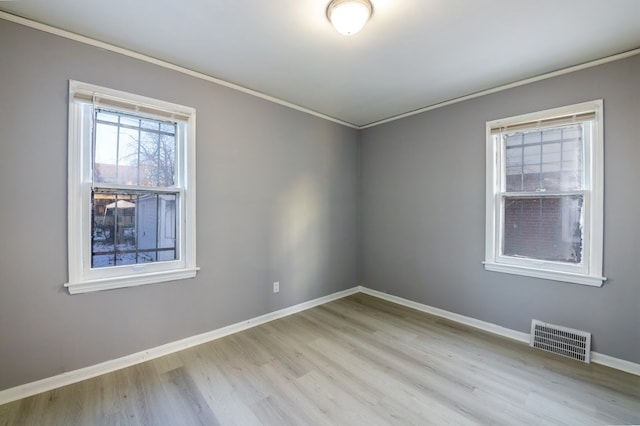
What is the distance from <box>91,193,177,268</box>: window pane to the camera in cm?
219

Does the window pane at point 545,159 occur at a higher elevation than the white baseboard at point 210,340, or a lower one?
higher

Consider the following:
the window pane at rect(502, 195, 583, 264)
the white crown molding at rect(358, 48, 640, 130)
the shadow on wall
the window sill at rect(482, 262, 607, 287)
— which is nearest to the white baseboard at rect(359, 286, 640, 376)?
the window sill at rect(482, 262, 607, 287)

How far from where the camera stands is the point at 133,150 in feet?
7.70

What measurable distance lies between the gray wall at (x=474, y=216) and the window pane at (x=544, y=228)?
22 centimetres

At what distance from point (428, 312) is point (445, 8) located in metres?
3.09

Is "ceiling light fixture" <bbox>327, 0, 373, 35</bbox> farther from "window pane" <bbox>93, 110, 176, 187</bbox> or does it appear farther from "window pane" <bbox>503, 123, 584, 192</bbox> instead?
"window pane" <bbox>503, 123, 584, 192</bbox>

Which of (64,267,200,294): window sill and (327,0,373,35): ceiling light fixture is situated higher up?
(327,0,373,35): ceiling light fixture

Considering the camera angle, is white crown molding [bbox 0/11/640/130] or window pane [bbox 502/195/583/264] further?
window pane [bbox 502/195/583/264]

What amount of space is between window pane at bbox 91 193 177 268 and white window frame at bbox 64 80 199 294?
0.05 m

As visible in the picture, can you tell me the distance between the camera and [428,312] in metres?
3.38

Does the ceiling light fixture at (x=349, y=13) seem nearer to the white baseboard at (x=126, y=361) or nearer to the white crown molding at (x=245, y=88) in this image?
the white crown molding at (x=245, y=88)

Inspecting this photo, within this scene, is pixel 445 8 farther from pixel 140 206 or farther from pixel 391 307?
pixel 391 307

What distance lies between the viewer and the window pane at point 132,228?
2188mm

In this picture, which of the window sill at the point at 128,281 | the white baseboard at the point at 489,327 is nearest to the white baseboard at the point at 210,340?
the white baseboard at the point at 489,327
